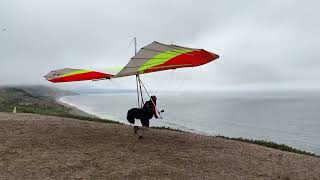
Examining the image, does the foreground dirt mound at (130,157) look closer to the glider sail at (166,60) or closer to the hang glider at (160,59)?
the hang glider at (160,59)

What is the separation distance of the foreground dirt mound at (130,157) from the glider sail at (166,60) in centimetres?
286

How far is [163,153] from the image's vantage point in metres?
15.3

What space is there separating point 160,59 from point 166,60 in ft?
1.52

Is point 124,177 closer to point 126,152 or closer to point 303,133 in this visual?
point 126,152

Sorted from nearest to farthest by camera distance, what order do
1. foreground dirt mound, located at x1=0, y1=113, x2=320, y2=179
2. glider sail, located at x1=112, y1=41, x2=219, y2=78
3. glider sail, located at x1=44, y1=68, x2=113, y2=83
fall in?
foreground dirt mound, located at x1=0, y1=113, x2=320, y2=179 < glider sail, located at x1=112, y1=41, x2=219, y2=78 < glider sail, located at x1=44, y1=68, x2=113, y2=83

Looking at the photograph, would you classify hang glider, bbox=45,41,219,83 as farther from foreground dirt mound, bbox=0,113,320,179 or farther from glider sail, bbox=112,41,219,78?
foreground dirt mound, bbox=0,113,320,179

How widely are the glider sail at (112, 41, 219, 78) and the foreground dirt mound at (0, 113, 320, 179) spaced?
2863 millimetres

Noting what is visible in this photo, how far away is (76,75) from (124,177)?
7486mm

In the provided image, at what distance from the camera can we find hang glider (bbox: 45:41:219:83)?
1552 cm

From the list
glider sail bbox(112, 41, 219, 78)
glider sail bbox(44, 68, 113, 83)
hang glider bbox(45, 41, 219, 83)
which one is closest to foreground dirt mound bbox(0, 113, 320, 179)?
glider sail bbox(44, 68, 113, 83)

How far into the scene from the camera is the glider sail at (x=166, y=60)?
50.8 feet

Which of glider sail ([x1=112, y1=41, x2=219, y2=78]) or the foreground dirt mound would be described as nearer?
the foreground dirt mound

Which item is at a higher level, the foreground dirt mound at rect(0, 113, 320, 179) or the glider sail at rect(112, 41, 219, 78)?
the glider sail at rect(112, 41, 219, 78)

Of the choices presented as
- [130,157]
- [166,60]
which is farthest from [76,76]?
[130,157]
